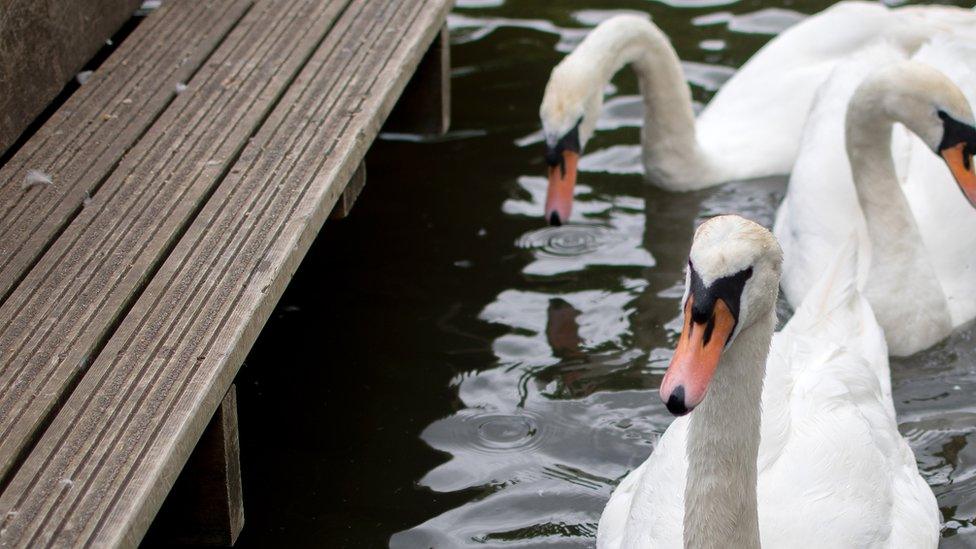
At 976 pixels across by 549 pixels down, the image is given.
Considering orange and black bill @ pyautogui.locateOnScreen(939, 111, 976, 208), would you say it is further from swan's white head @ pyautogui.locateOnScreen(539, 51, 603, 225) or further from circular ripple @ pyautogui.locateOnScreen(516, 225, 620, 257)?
circular ripple @ pyautogui.locateOnScreen(516, 225, 620, 257)

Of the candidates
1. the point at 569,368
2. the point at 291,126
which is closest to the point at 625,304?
the point at 569,368

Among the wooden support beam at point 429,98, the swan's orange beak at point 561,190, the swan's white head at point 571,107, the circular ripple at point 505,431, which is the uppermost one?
the wooden support beam at point 429,98

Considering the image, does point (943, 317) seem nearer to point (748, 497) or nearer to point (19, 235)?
point (748, 497)

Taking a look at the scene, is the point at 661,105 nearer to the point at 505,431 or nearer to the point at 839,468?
the point at 505,431

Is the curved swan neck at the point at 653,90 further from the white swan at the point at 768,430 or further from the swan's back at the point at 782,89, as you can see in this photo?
the white swan at the point at 768,430

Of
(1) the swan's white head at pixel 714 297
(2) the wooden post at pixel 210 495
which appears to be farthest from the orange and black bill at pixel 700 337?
(2) the wooden post at pixel 210 495

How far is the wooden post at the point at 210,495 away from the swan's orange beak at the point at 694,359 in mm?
1210

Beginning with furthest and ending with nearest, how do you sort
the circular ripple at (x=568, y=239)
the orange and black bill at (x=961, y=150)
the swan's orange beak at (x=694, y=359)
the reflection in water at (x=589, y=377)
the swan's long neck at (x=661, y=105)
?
the swan's long neck at (x=661, y=105), the circular ripple at (x=568, y=239), the orange and black bill at (x=961, y=150), the reflection in water at (x=589, y=377), the swan's orange beak at (x=694, y=359)

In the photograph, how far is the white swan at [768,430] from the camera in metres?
2.93

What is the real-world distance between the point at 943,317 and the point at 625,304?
111 cm

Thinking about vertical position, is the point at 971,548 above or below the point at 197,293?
below

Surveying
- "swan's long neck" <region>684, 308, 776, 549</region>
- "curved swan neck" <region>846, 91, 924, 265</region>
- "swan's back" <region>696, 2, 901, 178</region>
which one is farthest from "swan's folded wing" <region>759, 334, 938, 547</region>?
"swan's back" <region>696, 2, 901, 178</region>

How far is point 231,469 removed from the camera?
142 inches

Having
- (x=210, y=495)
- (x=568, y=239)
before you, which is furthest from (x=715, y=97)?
(x=210, y=495)
